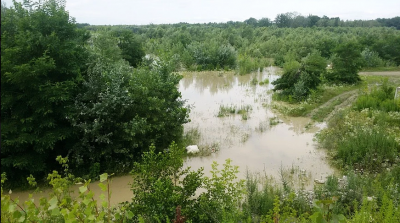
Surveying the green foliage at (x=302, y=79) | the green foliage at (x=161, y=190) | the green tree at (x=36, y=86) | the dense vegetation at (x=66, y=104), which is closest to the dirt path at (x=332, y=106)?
the green foliage at (x=302, y=79)

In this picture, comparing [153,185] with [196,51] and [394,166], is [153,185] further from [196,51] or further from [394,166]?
[196,51]

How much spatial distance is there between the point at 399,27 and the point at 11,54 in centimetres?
5362

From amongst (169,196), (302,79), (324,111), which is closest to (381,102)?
(324,111)

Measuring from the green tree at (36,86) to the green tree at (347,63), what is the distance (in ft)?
45.7

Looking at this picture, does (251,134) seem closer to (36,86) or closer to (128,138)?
(128,138)

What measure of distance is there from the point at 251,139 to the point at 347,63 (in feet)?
31.2

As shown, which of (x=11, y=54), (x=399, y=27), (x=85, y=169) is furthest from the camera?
(x=399, y=27)

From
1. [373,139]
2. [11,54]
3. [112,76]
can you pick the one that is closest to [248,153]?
[373,139]

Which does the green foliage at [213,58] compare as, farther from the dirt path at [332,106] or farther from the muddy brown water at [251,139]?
the dirt path at [332,106]

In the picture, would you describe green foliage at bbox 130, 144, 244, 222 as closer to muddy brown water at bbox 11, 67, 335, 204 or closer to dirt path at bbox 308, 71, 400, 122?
muddy brown water at bbox 11, 67, 335, 204

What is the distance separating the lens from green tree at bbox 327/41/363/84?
15891mm

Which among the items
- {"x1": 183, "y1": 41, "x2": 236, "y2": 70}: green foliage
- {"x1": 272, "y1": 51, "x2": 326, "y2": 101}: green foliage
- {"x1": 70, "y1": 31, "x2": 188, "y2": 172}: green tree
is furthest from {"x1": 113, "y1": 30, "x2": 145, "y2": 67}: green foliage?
{"x1": 70, "y1": 31, "x2": 188, "y2": 172}: green tree

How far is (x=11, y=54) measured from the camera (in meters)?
5.70

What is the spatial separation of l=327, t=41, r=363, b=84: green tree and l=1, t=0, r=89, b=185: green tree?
45.7 feet
